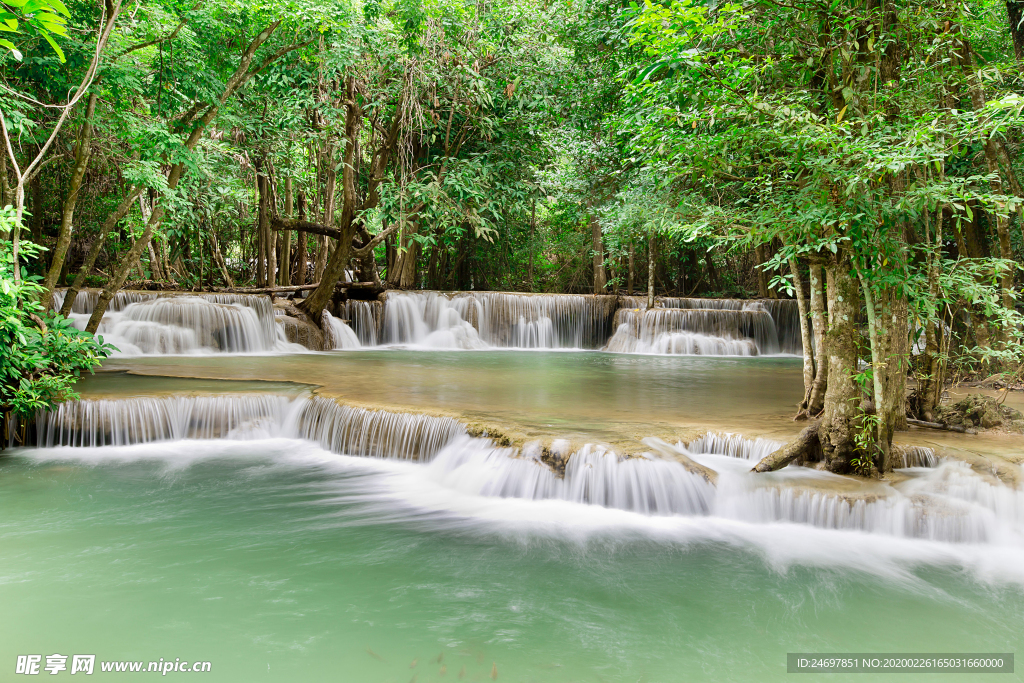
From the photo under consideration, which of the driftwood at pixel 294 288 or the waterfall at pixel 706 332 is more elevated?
the driftwood at pixel 294 288

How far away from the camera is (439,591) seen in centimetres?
424

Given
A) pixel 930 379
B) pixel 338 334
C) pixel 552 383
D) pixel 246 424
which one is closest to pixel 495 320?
pixel 338 334

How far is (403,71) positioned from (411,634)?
10.2m

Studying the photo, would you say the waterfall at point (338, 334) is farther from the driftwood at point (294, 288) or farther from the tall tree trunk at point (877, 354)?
the tall tree trunk at point (877, 354)

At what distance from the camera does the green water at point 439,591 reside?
11.5 ft

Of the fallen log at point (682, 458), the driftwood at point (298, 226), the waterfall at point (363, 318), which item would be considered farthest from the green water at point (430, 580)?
the waterfall at point (363, 318)

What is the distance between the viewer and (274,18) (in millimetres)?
8359

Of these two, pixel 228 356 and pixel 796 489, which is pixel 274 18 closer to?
pixel 228 356

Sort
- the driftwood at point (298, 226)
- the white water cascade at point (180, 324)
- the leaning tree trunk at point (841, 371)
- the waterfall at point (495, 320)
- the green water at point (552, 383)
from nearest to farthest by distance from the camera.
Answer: the leaning tree trunk at point (841, 371) < the green water at point (552, 383) < the white water cascade at point (180, 324) < the driftwood at point (298, 226) < the waterfall at point (495, 320)

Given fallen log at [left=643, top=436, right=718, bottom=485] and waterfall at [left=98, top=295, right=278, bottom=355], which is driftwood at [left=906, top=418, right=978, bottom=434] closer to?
fallen log at [left=643, top=436, right=718, bottom=485]

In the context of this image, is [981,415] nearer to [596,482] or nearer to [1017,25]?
[596,482]

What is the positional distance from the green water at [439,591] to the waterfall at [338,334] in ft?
32.7

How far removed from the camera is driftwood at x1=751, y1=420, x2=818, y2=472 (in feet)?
18.0

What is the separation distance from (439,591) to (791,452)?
3.14 metres
